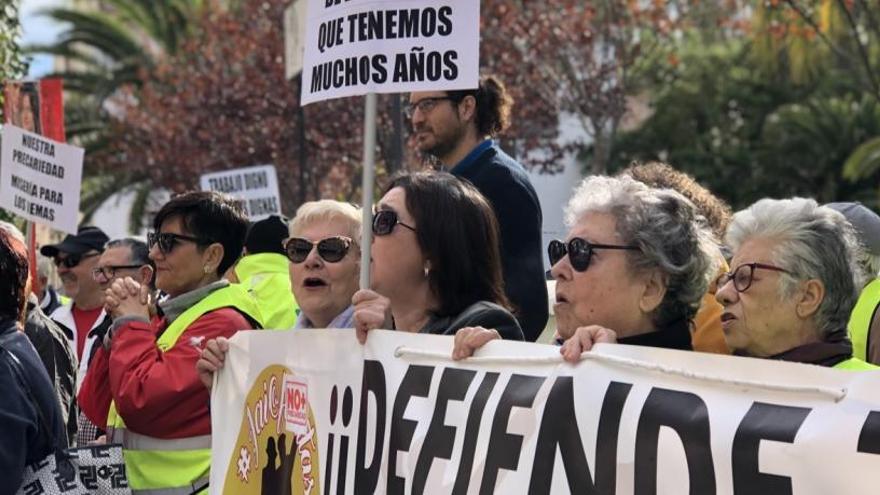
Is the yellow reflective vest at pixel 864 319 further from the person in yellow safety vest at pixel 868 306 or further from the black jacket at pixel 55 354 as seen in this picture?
the black jacket at pixel 55 354

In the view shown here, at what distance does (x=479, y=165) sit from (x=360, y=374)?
4.88ft

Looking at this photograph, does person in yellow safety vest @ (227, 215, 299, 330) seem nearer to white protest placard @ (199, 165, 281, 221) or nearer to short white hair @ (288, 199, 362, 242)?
short white hair @ (288, 199, 362, 242)

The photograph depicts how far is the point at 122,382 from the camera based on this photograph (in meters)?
5.08

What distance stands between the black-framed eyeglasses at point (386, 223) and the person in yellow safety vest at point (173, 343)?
1.00 meters

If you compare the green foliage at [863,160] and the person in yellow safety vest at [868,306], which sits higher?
the green foliage at [863,160]

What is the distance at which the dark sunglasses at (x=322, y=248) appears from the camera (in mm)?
5309

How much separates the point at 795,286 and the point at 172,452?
2370 mm

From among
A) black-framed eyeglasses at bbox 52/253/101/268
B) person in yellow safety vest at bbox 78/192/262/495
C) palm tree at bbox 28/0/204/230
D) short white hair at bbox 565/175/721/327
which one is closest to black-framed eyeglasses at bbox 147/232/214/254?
person in yellow safety vest at bbox 78/192/262/495

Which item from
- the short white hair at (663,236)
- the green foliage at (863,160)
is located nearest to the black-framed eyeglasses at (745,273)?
the short white hair at (663,236)

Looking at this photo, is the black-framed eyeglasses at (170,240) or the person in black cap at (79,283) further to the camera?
the person in black cap at (79,283)

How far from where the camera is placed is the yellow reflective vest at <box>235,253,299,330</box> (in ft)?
23.6

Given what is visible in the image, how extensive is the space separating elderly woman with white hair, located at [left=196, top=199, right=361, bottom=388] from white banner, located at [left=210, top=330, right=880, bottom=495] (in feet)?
0.98

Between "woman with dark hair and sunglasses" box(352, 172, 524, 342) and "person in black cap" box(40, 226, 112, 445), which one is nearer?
"woman with dark hair and sunglasses" box(352, 172, 524, 342)

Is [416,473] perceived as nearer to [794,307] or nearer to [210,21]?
[794,307]
